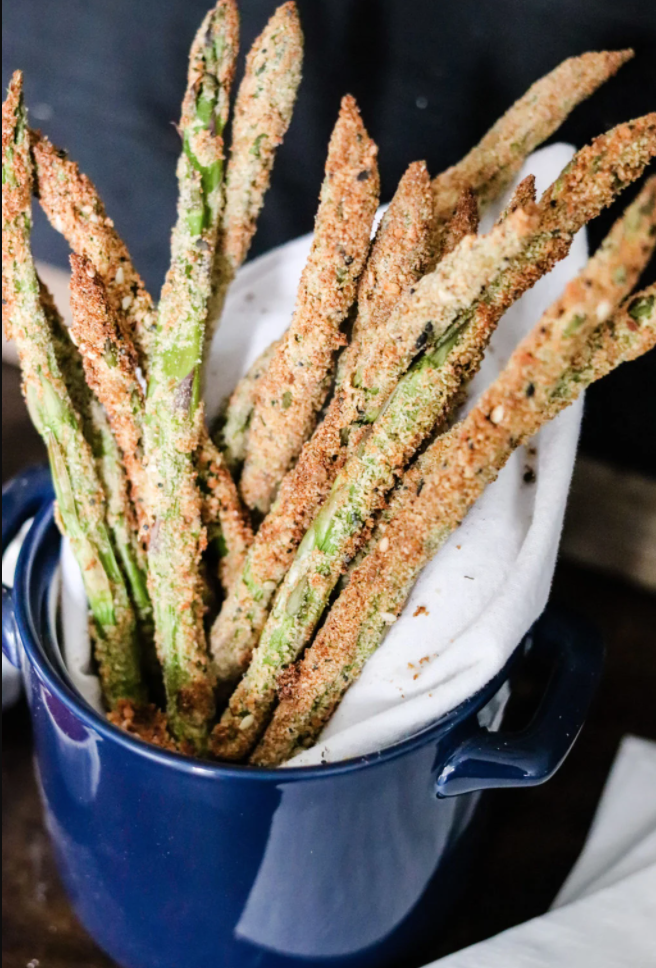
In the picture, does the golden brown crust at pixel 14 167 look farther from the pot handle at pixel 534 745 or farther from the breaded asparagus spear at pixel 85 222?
the pot handle at pixel 534 745

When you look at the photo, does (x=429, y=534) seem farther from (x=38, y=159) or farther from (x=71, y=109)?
(x=71, y=109)

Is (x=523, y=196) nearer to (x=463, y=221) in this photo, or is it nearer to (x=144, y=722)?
(x=463, y=221)

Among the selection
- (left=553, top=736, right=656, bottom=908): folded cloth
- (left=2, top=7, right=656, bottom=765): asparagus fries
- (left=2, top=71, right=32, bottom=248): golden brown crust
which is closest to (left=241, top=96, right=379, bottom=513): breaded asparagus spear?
(left=2, top=7, right=656, bottom=765): asparagus fries

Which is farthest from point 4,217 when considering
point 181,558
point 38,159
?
point 181,558

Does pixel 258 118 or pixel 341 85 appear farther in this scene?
pixel 341 85

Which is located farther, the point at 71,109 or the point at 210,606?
the point at 71,109

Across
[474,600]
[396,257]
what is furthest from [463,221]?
[474,600]
